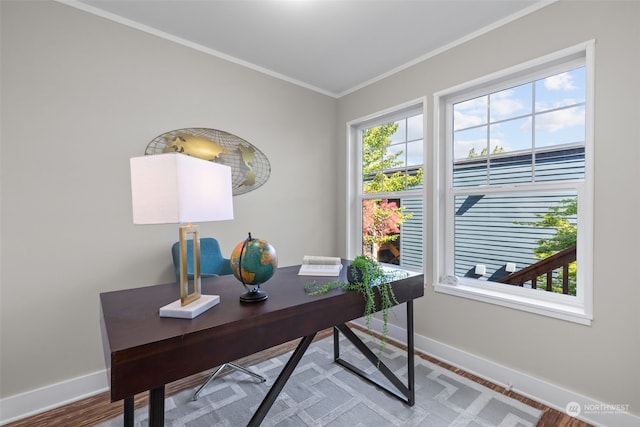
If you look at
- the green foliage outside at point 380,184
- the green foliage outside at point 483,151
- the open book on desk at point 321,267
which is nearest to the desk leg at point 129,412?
the open book on desk at point 321,267

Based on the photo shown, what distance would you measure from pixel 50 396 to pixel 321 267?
1.92 m

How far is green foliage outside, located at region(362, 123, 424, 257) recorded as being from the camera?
3033 millimetres

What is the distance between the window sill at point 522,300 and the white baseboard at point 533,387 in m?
0.44

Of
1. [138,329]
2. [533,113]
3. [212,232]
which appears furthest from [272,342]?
[533,113]

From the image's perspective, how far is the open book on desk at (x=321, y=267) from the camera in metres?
1.80

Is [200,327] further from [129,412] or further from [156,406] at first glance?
[129,412]

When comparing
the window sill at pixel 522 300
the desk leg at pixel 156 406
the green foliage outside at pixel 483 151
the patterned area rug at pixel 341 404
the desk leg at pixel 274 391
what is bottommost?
the patterned area rug at pixel 341 404

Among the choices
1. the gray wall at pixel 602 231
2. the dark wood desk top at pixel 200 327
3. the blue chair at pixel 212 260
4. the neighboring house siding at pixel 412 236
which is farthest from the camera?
the neighboring house siding at pixel 412 236

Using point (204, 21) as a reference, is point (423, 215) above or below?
below

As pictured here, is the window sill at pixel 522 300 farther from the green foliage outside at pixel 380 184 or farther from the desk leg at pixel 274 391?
the desk leg at pixel 274 391

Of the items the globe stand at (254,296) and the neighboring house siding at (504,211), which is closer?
the globe stand at (254,296)

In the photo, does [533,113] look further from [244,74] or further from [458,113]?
[244,74]

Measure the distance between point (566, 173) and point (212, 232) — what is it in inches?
106

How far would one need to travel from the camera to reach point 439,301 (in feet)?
8.39
